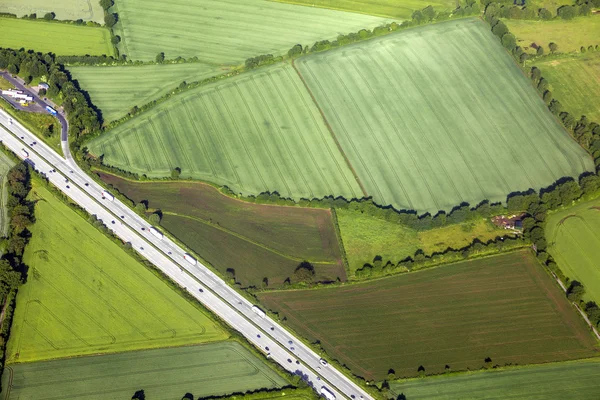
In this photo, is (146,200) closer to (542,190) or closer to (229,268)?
(229,268)

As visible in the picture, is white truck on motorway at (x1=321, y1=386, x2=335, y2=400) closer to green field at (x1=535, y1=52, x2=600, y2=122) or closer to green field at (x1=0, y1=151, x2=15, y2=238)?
green field at (x1=0, y1=151, x2=15, y2=238)

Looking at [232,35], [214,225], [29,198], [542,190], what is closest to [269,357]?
[214,225]

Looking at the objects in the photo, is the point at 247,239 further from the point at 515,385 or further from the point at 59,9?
the point at 59,9

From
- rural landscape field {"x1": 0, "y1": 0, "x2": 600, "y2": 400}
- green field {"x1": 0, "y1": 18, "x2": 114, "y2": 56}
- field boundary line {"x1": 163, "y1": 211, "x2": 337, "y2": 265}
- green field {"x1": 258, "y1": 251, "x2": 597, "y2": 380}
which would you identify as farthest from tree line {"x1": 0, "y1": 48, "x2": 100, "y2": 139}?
green field {"x1": 258, "y1": 251, "x2": 597, "y2": 380}

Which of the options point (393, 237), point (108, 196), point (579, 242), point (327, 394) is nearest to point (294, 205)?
point (393, 237)

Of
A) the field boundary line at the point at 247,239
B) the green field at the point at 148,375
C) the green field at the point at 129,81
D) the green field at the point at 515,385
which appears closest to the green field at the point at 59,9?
the green field at the point at 129,81
